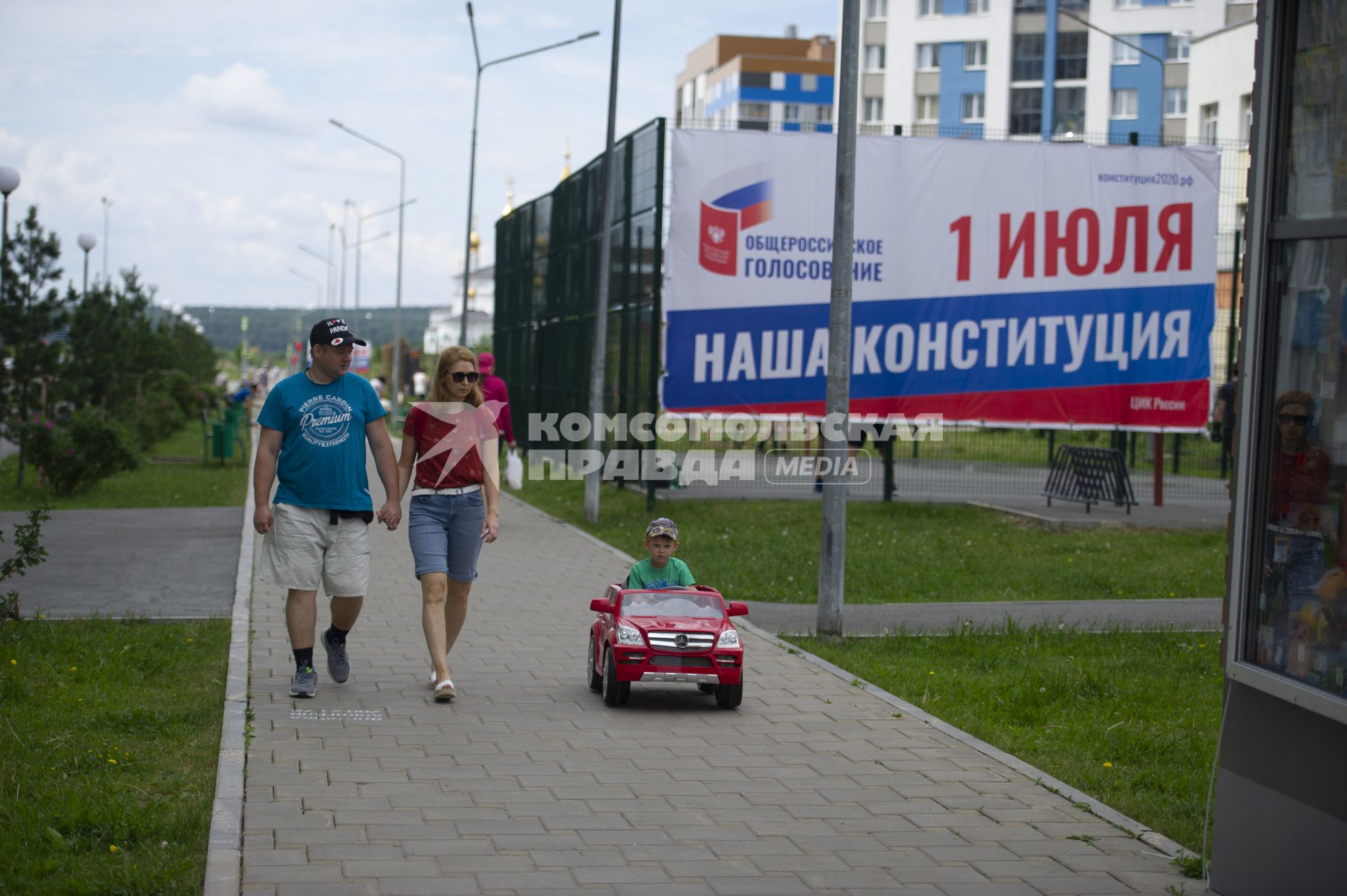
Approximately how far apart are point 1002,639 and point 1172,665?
1137 millimetres

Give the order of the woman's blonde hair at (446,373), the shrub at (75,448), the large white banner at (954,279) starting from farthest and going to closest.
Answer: the shrub at (75,448) → the large white banner at (954,279) → the woman's blonde hair at (446,373)

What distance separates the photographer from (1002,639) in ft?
32.5

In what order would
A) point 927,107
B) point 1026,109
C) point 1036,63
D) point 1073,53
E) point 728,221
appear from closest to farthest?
point 728,221, point 1073,53, point 1036,63, point 1026,109, point 927,107

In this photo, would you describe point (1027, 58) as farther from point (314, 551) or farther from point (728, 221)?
point (314, 551)

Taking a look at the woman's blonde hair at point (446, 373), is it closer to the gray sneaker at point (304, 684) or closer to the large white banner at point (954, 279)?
the gray sneaker at point (304, 684)

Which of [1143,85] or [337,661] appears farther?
[1143,85]

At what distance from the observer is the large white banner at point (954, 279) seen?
17328mm

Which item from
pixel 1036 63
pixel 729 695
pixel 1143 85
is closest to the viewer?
pixel 729 695

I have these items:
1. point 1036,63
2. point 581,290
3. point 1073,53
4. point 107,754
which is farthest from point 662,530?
point 1036,63

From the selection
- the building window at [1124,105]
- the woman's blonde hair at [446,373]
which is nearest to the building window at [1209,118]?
the building window at [1124,105]

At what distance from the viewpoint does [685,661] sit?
7520mm

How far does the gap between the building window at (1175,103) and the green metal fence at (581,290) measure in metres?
38.2

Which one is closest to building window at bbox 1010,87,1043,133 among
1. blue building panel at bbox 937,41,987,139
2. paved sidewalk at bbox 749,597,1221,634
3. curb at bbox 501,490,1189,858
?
blue building panel at bbox 937,41,987,139

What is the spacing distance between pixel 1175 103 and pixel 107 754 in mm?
Answer: 62260
